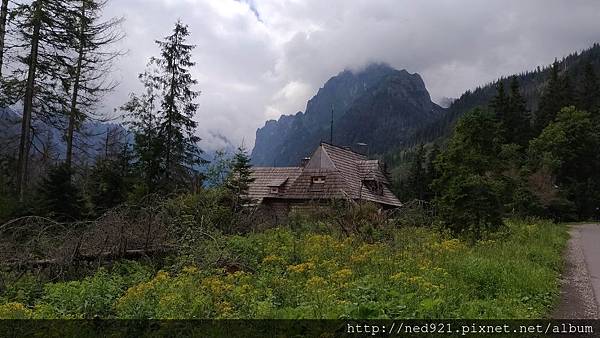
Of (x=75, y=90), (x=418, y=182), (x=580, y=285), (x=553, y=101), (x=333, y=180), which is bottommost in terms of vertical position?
(x=580, y=285)

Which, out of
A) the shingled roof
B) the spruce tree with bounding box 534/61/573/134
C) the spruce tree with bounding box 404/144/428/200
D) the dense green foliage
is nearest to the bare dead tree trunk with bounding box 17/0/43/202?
the dense green foliage

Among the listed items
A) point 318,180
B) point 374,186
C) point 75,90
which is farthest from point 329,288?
point 374,186

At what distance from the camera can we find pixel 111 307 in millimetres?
6809

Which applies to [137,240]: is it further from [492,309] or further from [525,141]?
[525,141]

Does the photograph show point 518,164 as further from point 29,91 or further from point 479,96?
point 479,96

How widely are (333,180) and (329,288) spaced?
21715mm

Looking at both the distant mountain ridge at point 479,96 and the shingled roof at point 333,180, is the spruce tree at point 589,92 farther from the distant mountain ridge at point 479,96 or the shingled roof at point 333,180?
the distant mountain ridge at point 479,96

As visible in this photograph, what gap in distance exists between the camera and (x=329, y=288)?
671cm

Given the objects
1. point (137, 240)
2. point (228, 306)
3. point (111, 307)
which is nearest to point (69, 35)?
point (137, 240)

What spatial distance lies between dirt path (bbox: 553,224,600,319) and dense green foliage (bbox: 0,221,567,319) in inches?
9.0

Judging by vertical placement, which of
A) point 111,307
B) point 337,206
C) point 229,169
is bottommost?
point 111,307

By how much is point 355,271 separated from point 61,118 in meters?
16.1

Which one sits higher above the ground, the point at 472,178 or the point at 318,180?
the point at 318,180

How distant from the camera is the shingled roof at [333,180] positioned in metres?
28.4
